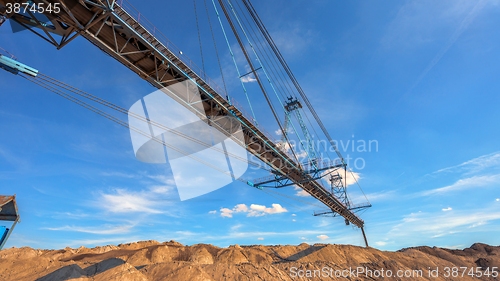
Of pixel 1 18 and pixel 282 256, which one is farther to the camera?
pixel 282 256

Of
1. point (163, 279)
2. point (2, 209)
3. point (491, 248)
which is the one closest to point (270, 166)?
point (163, 279)

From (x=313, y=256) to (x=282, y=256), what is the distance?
15.7ft

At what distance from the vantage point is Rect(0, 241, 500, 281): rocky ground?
472 inches

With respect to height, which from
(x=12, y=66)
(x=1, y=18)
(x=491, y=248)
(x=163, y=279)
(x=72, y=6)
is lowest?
(x=163, y=279)

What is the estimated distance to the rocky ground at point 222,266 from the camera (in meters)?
12.0

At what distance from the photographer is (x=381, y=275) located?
15133 mm

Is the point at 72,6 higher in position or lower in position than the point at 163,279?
higher

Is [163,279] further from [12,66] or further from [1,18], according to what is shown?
[1,18]

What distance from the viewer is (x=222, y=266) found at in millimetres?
13102

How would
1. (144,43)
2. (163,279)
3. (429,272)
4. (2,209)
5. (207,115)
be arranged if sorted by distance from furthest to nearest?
(429,272)
(2,209)
(207,115)
(163,279)
(144,43)

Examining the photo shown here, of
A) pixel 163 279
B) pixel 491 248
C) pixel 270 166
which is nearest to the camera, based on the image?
pixel 163 279

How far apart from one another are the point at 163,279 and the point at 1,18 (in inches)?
438

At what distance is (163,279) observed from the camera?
1113 cm

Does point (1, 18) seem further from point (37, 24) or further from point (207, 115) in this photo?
point (207, 115)
